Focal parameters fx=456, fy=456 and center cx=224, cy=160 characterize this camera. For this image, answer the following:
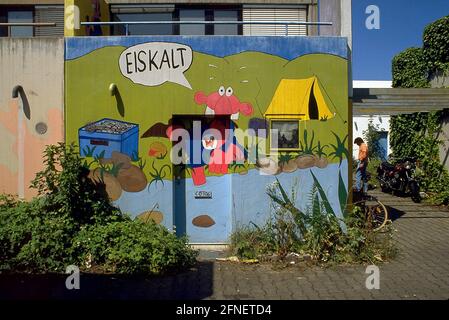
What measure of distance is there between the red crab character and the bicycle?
2640 millimetres

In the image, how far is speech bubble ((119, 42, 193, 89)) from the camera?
7.73 meters

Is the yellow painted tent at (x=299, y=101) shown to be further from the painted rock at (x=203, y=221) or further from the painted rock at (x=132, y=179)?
the painted rock at (x=132, y=179)

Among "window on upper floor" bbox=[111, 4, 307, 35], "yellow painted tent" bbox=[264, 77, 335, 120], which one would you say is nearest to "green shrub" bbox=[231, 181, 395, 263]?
"yellow painted tent" bbox=[264, 77, 335, 120]

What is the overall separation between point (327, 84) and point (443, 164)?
7.06 metres

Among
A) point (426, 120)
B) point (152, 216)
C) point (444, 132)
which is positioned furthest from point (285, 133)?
point (426, 120)

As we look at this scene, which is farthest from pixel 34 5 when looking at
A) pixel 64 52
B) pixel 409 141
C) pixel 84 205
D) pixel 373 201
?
pixel 409 141

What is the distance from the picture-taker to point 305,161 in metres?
7.76

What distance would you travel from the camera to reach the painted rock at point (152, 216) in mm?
7703

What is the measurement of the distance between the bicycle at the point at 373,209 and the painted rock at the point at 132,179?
12.4 feet

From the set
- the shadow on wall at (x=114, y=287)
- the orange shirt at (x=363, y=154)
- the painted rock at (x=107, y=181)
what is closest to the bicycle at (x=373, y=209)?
the orange shirt at (x=363, y=154)

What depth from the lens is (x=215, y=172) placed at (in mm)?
7879

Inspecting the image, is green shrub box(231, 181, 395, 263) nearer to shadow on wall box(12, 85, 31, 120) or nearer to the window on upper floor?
shadow on wall box(12, 85, 31, 120)
